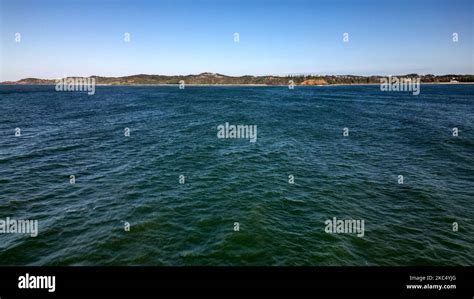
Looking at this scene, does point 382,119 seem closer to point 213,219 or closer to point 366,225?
point 366,225

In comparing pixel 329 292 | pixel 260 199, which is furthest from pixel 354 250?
pixel 329 292

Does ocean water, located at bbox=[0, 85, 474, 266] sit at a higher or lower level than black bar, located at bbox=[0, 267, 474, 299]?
lower

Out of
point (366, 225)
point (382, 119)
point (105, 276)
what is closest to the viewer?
point (105, 276)

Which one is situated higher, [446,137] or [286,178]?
[446,137]

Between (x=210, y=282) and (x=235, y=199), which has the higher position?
(x=210, y=282)

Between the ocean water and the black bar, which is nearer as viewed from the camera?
the black bar

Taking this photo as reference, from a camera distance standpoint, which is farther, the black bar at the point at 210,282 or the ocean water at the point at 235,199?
the ocean water at the point at 235,199

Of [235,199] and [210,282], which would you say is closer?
[210,282]

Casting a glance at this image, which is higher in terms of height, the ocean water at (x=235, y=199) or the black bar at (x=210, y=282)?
the black bar at (x=210, y=282)
